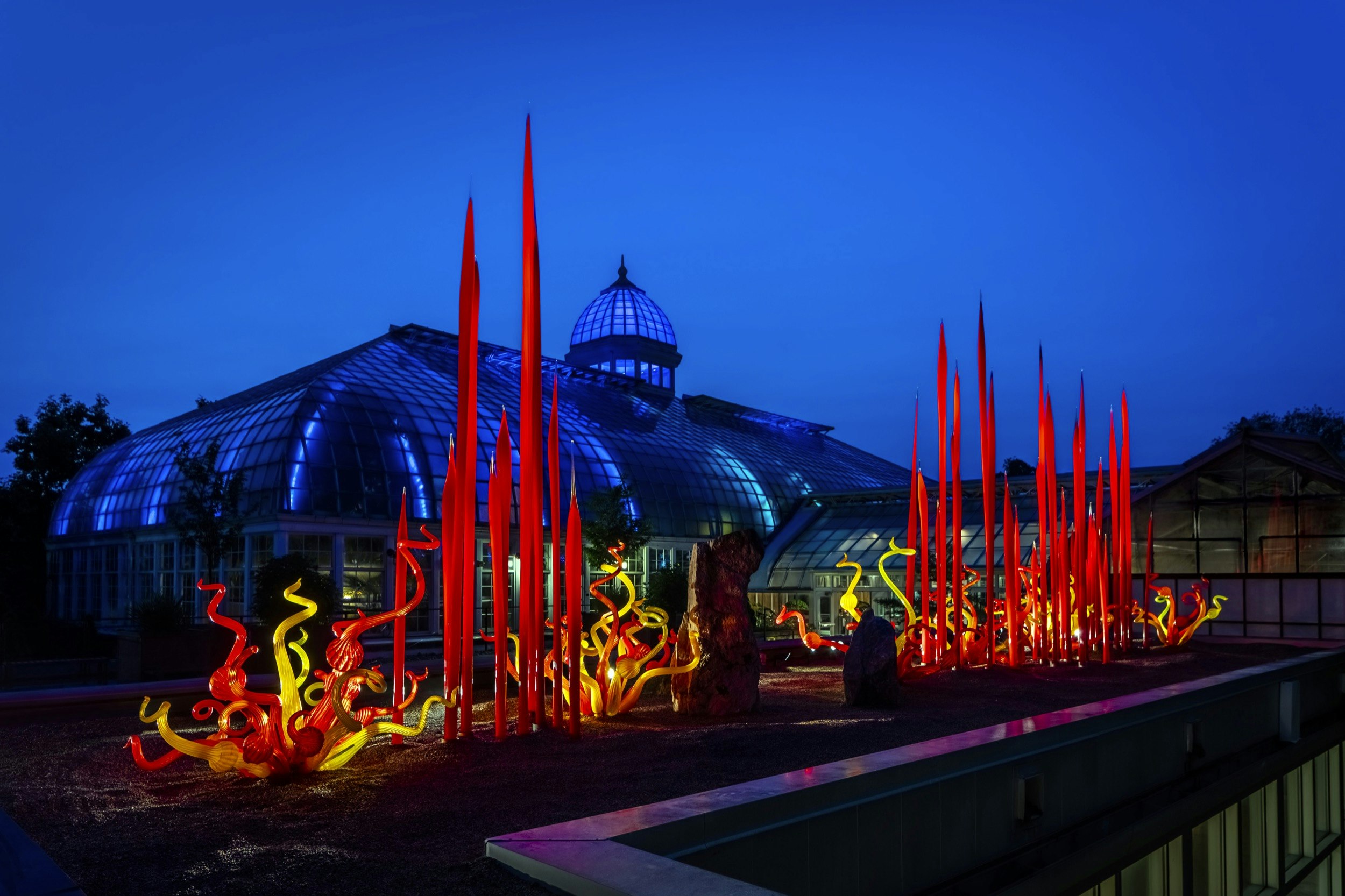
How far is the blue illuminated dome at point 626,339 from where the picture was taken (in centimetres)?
5431

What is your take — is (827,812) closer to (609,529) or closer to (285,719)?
(285,719)

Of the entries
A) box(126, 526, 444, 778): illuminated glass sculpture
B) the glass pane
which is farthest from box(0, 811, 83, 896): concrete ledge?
the glass pane

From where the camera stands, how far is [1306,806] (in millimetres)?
14016

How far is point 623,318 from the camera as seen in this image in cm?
5512

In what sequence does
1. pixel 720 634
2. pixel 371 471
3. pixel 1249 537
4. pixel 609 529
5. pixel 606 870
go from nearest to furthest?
pixel 606 870 → pixel 720 634 → pixel 371 471 → pixel 609 529 → pixel 1249 537

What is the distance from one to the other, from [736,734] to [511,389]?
93.3 ft

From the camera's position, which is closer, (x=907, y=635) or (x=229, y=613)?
(x=907, y=635)

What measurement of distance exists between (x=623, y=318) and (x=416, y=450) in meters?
27.6

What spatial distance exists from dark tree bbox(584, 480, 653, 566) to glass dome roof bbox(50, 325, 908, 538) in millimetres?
2388

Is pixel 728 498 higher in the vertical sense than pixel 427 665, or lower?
higher

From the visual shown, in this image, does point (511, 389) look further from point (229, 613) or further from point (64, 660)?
point (64, 660)

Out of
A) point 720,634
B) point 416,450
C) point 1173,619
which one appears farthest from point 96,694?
point 1173,619

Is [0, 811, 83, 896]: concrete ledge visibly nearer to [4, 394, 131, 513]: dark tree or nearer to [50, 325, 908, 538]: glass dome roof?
[50, 325, 908, 538]: glass dome roof

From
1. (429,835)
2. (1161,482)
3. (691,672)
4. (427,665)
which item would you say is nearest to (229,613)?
(427,665)
